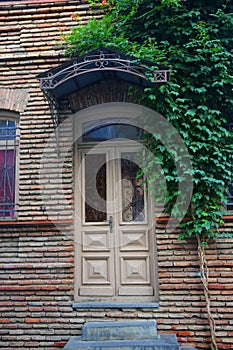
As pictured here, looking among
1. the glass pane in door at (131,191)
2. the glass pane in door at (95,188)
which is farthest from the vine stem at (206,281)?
the glass pane in door at (95,188)

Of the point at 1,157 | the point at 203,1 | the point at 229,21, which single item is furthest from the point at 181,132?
the point at 1,157

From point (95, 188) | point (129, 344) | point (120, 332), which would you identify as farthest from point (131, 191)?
point (129, 344)

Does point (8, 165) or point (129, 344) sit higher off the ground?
point (8, 165)

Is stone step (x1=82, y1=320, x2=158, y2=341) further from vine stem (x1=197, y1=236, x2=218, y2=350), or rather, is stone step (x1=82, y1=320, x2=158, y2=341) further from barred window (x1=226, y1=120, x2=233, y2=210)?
barred window (x1=226, y1=120, x2=233, y2=210)

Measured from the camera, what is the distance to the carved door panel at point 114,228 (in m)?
4.56

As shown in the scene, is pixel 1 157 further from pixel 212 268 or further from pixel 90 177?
pixel 212 268

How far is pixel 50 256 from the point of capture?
4457mm

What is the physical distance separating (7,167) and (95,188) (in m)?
1.47

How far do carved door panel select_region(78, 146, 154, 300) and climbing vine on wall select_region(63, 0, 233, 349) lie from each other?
1.75 feet

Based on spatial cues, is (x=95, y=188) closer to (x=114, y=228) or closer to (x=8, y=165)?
(x=114, y=228)

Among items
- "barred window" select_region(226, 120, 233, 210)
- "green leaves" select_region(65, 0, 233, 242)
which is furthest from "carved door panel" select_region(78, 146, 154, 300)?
"barred window" select_region(226, 120, 233, 210)

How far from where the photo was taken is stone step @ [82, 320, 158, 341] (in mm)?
3910

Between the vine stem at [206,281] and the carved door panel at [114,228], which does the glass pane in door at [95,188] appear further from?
the vine stem at [206,281]

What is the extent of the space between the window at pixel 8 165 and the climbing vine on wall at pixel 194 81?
5.67 ft
